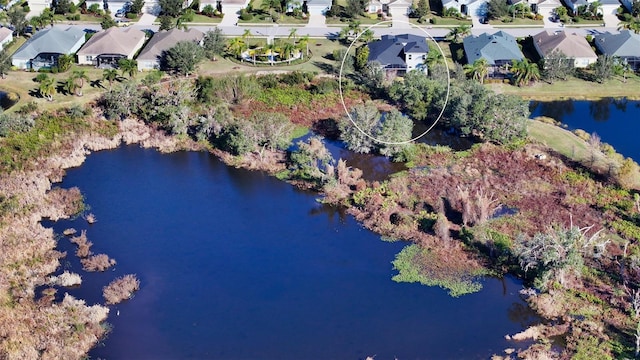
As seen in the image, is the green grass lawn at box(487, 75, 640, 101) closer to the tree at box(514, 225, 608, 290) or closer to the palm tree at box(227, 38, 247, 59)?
the palm tree at box(227, 38, 247, 59)

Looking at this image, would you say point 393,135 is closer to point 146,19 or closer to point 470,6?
point 470,6

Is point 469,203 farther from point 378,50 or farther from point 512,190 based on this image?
point 378,50

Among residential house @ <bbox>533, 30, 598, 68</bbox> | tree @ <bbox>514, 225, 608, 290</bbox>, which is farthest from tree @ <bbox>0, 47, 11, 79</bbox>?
residential house @ <bbox>533, 30, 598, 68</bbox>

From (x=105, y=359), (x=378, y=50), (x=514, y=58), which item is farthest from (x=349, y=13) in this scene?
(x=105, y=359)

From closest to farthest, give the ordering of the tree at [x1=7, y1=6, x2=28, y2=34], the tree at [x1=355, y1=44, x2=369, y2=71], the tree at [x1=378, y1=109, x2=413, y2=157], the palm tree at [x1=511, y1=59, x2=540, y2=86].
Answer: the tree at [x1=378, y1=109, x2=413, y2=157] < the palm tree at [x1=511, y1=59, x2=540, y2=86] < the tree at [x1=355, y1=44, x2=369, y2=71] < the tree at [x1=7, y1=6, x2=28, y2=34]

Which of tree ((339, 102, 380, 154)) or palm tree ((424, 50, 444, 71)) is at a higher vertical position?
palm tree ((424, 50, 444, 71))

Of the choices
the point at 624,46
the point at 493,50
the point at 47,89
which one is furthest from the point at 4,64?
the point at 624,46
